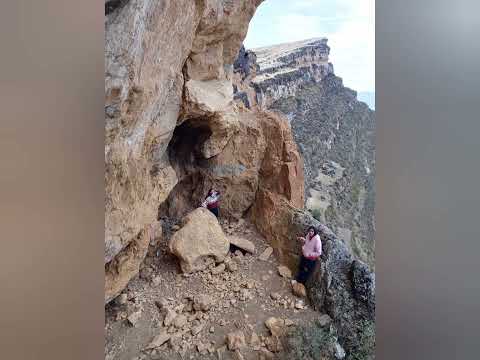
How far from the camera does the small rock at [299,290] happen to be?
3256 millimetres

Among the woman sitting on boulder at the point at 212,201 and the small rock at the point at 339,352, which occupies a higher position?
the woman sitting on boulder at the point at 212,201

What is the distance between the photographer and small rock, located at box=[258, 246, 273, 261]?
11.9ft

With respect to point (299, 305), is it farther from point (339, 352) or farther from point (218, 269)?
point (218, 269)

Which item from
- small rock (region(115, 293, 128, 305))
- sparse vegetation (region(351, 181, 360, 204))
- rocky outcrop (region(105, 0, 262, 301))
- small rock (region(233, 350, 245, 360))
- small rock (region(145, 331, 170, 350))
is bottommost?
sparse vegetation (region(351, 181, 360, 204))

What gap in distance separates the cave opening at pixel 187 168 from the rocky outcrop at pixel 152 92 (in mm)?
170

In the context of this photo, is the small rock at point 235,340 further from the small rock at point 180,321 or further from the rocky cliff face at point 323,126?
the rocky cliff face at point 323,126

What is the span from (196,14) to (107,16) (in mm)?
1223

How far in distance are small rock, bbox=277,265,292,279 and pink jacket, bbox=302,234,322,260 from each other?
304 mm

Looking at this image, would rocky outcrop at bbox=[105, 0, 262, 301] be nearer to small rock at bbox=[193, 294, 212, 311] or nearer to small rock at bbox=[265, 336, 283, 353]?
small rock at bbox=[193, 294, 212, 311]

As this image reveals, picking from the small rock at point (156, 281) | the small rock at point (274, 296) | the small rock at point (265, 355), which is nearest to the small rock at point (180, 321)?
the small rock at point (156, 281)

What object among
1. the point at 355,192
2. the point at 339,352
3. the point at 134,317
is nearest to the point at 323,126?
the point at 355,192

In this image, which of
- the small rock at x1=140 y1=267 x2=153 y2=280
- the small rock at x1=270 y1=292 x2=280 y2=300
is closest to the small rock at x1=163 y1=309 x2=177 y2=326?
the small rock at x1=140 y1=267 x2=153 y2=280
